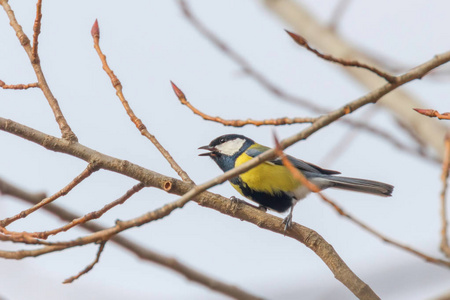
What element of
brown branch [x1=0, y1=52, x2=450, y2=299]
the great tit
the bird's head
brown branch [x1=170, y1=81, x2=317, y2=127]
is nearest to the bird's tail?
the great tit

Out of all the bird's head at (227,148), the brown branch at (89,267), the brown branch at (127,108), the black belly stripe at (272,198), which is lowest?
the brown branch at (89,267)

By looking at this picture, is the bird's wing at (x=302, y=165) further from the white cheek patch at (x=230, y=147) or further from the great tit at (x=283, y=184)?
the white cheek patch at (x=230, y=147)

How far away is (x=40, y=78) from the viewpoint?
2580mm

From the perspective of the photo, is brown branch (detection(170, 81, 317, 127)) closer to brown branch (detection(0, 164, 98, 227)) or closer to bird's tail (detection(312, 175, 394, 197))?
brown branch (detection(0, 164, 98, 227))

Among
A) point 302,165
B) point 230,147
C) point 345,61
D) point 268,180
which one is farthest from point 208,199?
point 230,147

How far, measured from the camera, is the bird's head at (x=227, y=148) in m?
4.91

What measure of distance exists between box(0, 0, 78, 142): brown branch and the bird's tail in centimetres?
241

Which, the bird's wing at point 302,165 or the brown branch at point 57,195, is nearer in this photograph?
the brown branch at point 57,195

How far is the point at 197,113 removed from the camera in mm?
2330

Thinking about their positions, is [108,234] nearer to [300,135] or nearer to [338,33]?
[300,135]

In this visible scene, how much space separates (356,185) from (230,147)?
3.45ft

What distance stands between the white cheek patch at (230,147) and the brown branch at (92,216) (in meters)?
2.50

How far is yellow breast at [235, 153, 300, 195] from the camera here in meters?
4.38

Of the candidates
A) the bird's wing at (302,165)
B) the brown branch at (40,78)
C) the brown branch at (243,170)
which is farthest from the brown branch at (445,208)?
the bird's wing at (302,165)
